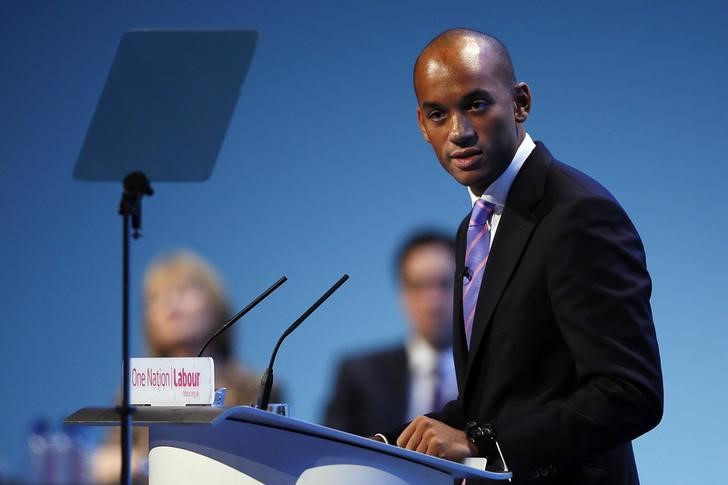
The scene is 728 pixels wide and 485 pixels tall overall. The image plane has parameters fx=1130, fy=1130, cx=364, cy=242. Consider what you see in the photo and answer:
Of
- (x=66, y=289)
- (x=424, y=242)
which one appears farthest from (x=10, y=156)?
(x=424, y=242)

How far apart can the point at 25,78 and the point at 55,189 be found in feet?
1.68

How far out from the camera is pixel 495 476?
1.88m

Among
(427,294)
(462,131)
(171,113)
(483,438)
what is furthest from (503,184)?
(427,294)

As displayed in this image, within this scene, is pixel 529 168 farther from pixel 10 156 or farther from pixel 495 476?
pixel 10 156

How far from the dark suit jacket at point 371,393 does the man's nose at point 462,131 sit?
2221 mm

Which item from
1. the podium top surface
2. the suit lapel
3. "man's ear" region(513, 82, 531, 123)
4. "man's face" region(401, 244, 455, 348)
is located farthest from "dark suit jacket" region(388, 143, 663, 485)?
"man's face" region(401, 244, 455, 348)

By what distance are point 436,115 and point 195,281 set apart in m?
2.37

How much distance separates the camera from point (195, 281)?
4504mm

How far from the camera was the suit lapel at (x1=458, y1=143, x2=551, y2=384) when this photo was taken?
2182mm

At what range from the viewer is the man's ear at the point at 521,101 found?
237 centimetres

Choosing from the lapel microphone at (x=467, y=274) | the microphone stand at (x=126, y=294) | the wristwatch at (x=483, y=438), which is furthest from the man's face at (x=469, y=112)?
the microphone stand at (x=126, y=294)

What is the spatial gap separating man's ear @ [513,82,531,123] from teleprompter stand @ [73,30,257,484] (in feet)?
1.88

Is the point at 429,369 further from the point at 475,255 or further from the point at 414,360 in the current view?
the point at 475,255

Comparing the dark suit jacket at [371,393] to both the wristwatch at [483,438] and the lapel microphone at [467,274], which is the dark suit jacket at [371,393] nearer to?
the lapel microphone at [467,274]
